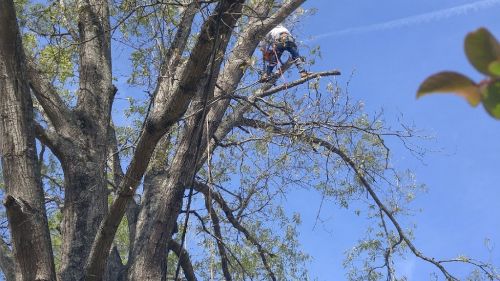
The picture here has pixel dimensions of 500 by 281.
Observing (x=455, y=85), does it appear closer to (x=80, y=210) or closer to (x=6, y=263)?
(x=80, y=210)

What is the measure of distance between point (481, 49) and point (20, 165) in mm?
4101

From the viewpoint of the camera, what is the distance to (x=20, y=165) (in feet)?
13.9

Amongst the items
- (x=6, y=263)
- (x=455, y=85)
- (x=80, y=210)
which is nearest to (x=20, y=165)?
(x=80, y=210)

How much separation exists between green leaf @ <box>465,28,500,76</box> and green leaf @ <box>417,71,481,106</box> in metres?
0.01

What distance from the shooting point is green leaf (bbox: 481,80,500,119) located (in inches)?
15.9

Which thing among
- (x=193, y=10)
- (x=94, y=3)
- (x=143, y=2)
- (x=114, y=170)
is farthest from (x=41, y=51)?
(x=193, y=10)

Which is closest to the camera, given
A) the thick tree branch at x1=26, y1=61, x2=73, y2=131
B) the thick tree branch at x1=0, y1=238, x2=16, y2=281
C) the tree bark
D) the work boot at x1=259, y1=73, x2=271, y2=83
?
the tree bark

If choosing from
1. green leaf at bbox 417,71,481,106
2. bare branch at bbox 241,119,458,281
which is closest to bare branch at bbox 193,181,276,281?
bare branch at bbox 241,119,458,281

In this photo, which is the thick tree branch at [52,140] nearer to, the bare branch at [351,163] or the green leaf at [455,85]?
the bare branch at [351,163]

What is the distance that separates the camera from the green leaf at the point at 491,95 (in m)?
0.40

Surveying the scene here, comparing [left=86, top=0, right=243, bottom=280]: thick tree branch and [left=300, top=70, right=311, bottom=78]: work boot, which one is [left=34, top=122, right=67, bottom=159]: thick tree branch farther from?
[left=300, top=70, right=311, bottom=78]: work boot

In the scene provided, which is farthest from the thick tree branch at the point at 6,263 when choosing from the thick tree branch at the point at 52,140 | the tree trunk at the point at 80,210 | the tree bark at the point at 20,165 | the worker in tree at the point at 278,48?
the worker in tree at the point at 278,48

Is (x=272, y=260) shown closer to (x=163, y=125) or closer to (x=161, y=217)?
(x=161, y=217)

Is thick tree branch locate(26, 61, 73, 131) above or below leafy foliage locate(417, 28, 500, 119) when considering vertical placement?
above
